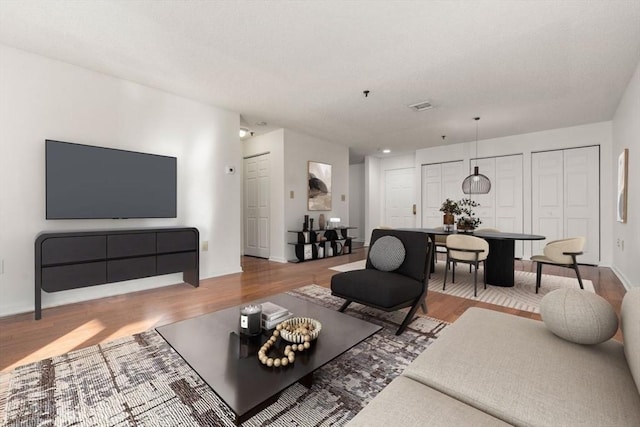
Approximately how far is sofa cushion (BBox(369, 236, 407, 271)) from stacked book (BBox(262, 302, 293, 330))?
120 centimetres

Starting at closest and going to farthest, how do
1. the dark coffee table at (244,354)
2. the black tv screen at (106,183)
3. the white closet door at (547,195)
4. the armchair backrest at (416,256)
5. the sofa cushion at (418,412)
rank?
the sofa cushion at (418,412) → the dark coffee table at (244,354) → the armchair backrest at (416,256) → the black tv screen at (106,183) → the white closet door at (547,195)

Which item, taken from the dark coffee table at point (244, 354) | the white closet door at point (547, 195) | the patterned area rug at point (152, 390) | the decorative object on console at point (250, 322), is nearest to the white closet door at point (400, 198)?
the white closet door at point (547, 195)

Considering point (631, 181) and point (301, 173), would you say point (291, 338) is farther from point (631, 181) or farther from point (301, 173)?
point (301, 173)

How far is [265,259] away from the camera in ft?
19.2

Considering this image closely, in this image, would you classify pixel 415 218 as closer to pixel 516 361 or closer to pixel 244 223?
pixel 244 223

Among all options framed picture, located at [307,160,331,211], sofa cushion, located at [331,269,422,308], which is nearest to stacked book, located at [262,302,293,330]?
sofa cushion, located at [331,269,422,308]

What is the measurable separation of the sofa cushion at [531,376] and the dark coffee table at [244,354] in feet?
1.51

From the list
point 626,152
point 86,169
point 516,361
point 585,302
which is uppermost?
point 626,152

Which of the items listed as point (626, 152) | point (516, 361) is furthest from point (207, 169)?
point (626, 152)

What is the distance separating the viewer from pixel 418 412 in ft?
2.72

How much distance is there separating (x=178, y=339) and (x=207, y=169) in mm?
3138

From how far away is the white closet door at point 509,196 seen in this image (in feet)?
19.5

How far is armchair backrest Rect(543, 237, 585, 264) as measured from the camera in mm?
3434

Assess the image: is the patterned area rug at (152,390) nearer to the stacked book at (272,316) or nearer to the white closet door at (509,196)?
the stacked book at (272,316)
